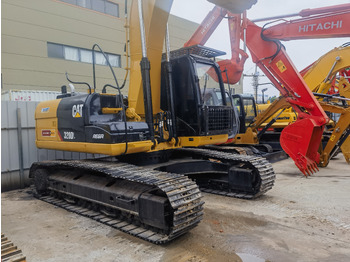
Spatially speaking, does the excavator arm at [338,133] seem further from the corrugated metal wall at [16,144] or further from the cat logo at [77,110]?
the corrugated metal wall at [16,144]

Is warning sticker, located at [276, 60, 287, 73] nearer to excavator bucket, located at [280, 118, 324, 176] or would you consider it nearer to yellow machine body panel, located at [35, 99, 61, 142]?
excavator bucket, located at [280, 118, 324, 176]

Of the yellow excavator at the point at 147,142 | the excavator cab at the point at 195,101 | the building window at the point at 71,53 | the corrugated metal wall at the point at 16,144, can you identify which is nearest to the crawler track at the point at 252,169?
the yellow excavator at the point at 147,142

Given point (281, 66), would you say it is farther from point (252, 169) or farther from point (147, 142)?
point (147, 142)

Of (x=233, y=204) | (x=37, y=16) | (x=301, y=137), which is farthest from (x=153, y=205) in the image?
(x=37, y=16)

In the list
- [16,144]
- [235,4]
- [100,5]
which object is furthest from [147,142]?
[100,5]

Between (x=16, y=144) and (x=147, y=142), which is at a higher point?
(x=147, y=142)

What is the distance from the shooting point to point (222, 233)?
395cm

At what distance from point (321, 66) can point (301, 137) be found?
2724 mm

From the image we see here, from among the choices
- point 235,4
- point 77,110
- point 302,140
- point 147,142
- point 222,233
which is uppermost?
point 235,4

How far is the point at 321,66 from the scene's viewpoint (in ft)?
28.3

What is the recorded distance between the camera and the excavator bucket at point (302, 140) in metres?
7.03

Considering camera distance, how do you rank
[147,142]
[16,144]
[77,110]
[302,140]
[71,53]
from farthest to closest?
[71,53], [302,140], [16,144], [77,110], [147,142]

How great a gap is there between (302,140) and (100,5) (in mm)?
18950

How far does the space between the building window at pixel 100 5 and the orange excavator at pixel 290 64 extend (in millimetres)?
14617
